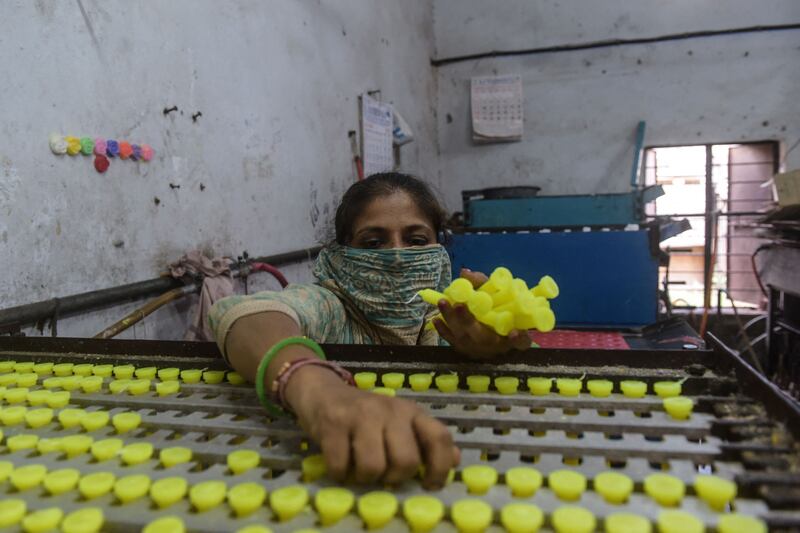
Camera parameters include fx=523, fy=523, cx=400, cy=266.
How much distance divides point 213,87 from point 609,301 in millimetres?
2718

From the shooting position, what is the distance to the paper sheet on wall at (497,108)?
18.6ft

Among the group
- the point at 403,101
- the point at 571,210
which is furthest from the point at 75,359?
the point at 403,101

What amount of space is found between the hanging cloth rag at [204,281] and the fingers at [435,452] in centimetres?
140

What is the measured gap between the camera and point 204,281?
1.87 m

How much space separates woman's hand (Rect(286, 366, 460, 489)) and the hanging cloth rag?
4.35 feet

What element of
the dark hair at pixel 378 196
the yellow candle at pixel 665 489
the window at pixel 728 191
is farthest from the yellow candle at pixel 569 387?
the window at pixel 728 191

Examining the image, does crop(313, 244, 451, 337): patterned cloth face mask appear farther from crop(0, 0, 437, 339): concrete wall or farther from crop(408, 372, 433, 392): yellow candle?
crop(0, 0, 437, 339): concrete wall

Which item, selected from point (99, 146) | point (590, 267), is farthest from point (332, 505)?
point (590, 267)

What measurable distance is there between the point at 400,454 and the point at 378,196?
113cm

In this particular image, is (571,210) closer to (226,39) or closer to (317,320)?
(226,39)

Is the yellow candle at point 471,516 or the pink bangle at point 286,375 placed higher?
the pink bangle at point 286,375

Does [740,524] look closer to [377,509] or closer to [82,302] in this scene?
[377,509]

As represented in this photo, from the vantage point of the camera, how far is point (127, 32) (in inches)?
66.2

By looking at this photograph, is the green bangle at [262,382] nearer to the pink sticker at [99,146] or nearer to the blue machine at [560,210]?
the pink sticker at [99,146]
